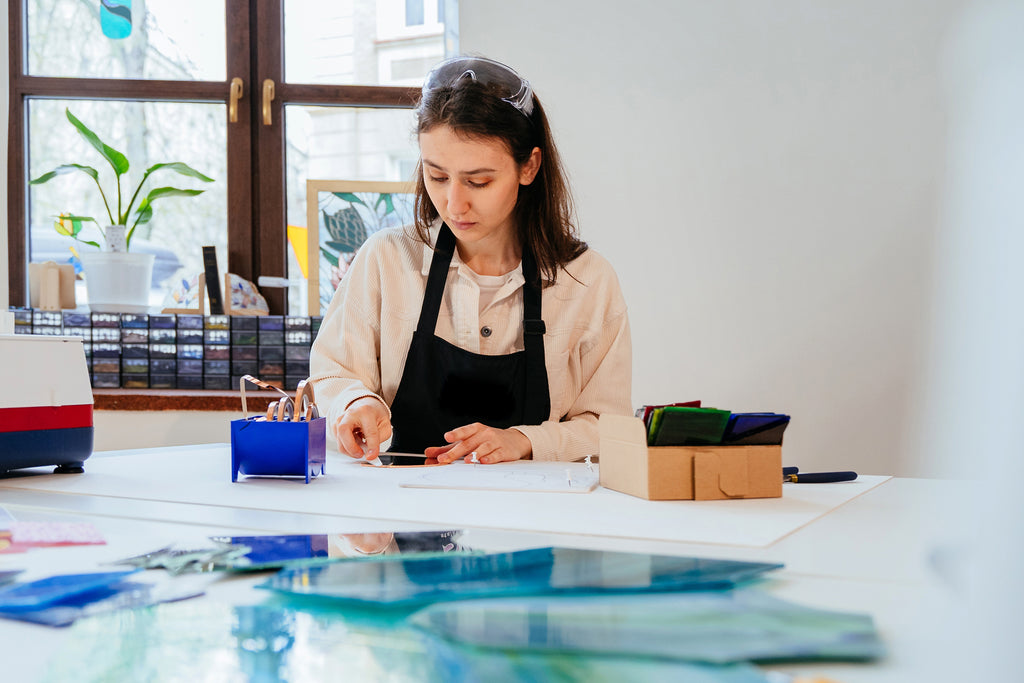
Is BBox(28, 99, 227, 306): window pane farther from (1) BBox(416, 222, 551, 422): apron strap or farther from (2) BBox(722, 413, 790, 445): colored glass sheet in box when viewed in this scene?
(2) BBox(722, 413, 790, 445): colored glass sheet in box

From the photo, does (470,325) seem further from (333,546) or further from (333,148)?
(333,148)

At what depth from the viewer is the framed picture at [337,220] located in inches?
103

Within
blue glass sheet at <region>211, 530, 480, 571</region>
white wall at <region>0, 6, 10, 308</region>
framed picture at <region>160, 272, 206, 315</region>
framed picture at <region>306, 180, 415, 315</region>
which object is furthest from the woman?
white wall at <region>0, 6, 10, 308</region>

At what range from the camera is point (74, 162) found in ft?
8.79

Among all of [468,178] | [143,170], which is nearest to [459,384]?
[468,178]

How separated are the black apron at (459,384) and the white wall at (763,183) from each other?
2.97 feet

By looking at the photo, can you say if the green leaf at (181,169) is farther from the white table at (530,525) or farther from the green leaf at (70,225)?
the white table at (530,525)

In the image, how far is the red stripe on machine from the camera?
905 millimetres

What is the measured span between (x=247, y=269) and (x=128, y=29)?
2.86 feet

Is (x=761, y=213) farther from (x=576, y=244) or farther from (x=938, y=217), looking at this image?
(x=576, y=244)

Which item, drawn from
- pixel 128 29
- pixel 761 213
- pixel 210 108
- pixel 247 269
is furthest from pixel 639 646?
pixel 128 29

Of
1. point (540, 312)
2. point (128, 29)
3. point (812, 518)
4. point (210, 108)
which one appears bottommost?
point (812, 518)

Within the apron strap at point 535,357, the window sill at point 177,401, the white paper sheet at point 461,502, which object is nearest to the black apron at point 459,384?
the apron strap at point 535,357

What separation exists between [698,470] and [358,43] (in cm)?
227
